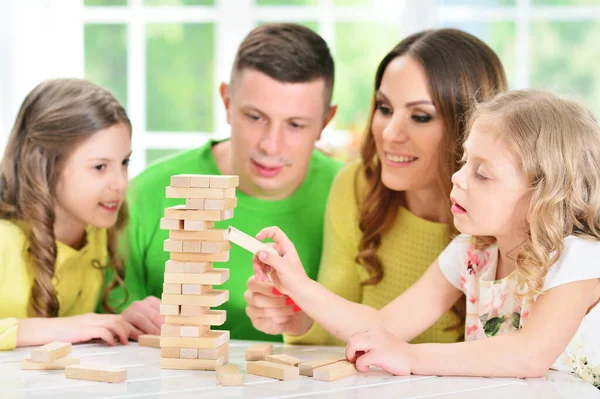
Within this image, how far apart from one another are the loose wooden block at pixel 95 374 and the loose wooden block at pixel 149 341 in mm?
367

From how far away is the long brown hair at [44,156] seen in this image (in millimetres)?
2285

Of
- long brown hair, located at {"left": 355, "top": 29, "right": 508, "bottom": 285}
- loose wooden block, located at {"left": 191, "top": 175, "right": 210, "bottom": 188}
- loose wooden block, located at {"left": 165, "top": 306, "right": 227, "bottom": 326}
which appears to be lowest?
loose wooden block, located at {"left": 165, "top": 306, "right": 227, "bottom": 326}

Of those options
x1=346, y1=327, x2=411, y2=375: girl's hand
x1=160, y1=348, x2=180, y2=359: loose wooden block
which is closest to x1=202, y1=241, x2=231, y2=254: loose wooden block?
x1=160, y1=348, x2=180, y2=359: loose wooden block

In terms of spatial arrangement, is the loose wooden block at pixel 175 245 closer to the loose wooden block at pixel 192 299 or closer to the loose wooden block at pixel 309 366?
the loose wooden block at pixel 192 299

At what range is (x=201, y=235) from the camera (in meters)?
1.71

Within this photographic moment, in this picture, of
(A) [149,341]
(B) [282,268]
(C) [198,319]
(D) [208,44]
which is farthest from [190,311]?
(D) [208,44]

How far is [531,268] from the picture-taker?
68.2 inches

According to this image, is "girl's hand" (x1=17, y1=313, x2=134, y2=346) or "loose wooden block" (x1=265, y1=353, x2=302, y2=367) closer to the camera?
"loose wooden block" (x1=265, y1=353, x2=302, y2=367)

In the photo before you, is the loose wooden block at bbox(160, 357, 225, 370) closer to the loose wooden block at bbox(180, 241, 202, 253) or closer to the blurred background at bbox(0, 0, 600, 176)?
the loose wooden block at bbox(180, 241, 202, 253)

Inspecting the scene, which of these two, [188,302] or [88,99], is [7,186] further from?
[188,302]

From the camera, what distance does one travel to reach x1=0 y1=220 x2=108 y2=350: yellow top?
7.32 ft

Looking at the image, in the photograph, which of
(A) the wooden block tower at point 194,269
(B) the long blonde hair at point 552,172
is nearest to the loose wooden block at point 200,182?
(A) the wooden block tower at point 194,269

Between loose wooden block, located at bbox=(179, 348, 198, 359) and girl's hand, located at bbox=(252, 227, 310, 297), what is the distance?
254 millimetres

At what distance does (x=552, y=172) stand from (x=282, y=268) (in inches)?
25.0
